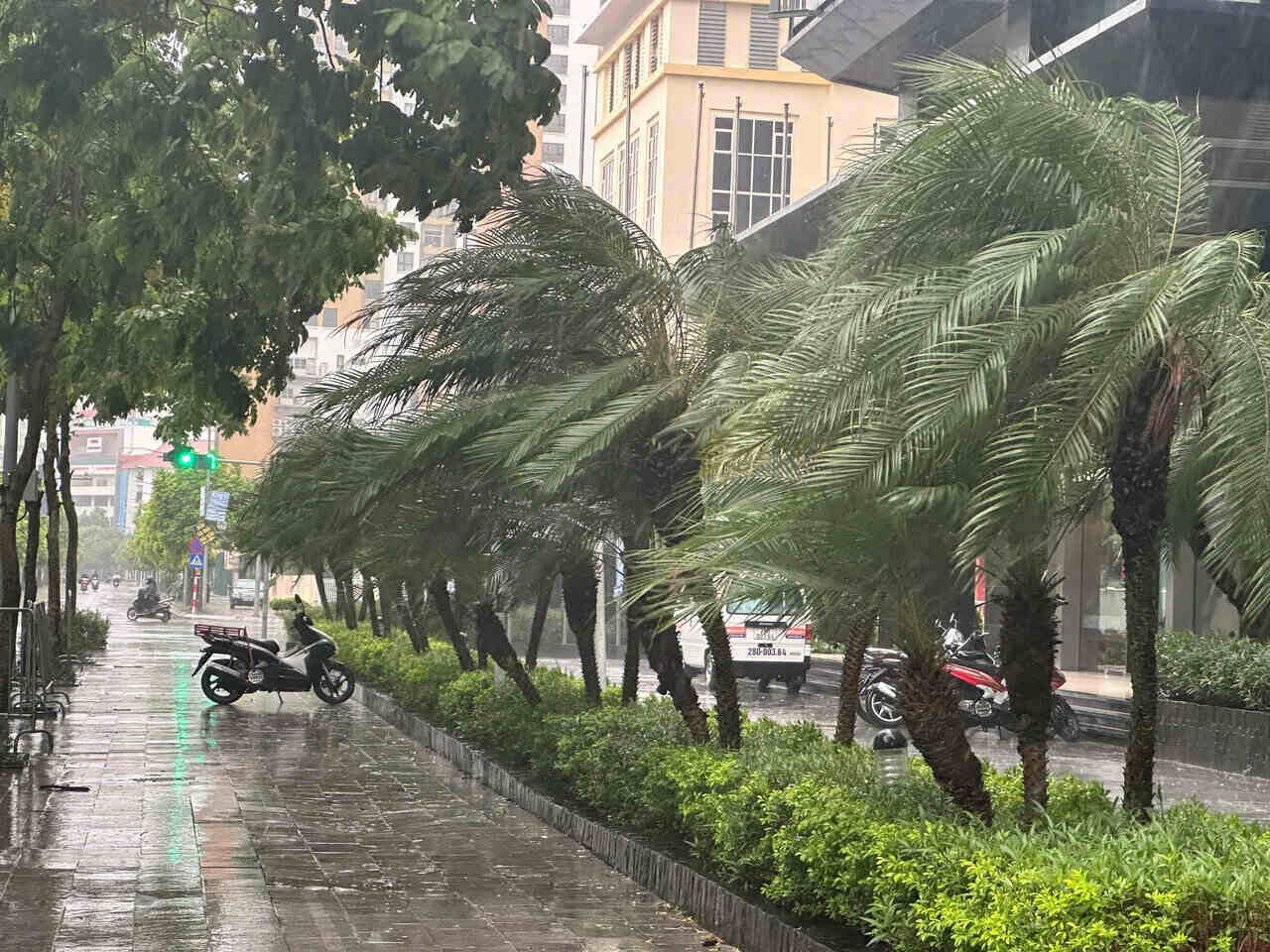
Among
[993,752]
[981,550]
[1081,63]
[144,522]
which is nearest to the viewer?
[981,550]

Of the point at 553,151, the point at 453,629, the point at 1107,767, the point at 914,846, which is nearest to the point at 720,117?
the point at 453,629

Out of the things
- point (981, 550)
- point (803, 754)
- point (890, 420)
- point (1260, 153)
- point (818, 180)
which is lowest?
point (803, 754)

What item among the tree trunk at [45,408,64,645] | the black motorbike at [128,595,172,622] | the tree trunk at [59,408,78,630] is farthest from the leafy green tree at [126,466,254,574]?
the tree trunk at [45,408,64,645]

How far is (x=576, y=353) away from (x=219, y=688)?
1259 cm

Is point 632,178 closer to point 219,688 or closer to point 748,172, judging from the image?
point 748,172

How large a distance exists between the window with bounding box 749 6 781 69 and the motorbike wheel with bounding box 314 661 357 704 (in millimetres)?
32378

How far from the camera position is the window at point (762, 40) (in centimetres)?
5212

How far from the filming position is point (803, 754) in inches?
380

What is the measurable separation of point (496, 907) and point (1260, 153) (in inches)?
694

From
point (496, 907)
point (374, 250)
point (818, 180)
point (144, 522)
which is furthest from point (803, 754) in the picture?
point (144, 522)

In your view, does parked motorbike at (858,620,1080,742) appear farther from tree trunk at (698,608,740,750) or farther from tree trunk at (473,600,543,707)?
tree trunk at (698,608,740,750)

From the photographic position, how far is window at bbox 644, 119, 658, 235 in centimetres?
5006

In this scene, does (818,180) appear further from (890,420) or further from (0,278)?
(890,420)

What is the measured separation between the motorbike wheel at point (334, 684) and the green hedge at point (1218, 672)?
34.2ft
